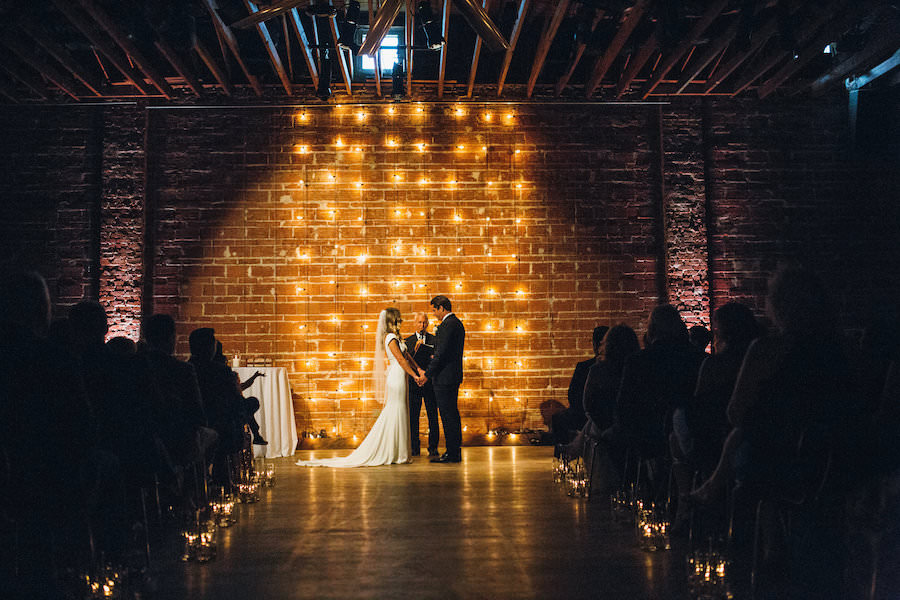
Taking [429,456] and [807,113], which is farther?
[807,113]

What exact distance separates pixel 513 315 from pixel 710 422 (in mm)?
4870

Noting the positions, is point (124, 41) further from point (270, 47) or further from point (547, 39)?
point (547, 39)

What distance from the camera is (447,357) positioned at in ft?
22.3

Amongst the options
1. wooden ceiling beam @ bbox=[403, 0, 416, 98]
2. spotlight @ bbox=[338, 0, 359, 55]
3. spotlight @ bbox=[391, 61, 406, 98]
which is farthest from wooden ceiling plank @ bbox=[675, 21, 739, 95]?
spotlight @ bbox=[338, 0, 359, 55]

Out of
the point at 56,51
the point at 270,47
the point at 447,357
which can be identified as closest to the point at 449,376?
the point at 447,357

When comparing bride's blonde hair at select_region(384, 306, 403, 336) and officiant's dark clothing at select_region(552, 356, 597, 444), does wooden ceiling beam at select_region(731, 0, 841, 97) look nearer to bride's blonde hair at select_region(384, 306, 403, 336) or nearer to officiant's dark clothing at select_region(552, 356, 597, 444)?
officiant's dark clothing at select_region(552, 356, 597, 444)

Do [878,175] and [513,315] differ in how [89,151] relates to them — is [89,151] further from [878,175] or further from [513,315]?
[878,175]

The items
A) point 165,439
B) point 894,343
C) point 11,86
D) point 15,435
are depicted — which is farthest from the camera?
point 11,86

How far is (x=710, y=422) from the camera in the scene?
3.36 m

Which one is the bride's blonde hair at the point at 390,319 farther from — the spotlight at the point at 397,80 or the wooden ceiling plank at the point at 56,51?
the wooden ceiling plank at the point at 56,51

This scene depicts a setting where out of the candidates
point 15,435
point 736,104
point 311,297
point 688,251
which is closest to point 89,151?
point 311,297

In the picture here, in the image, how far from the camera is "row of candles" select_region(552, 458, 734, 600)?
111 inches

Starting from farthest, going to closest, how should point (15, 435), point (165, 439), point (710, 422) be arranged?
point (165, 439)
point (710, 422)
point (15, 435)

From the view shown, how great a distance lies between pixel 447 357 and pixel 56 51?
481cm
